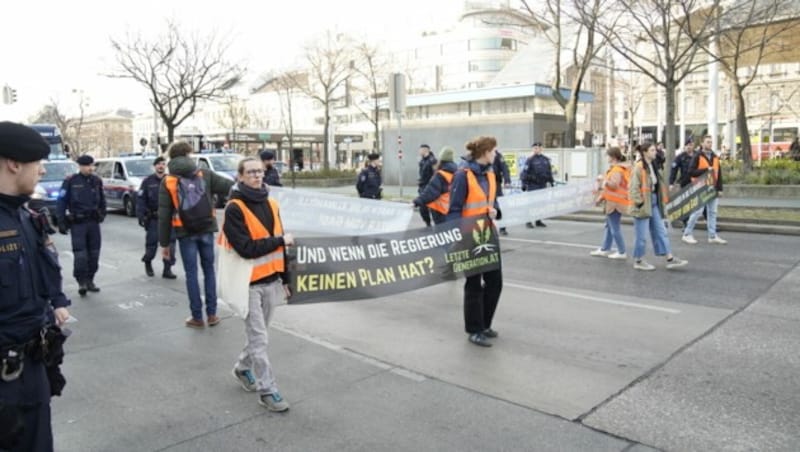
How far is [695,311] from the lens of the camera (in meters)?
7.13

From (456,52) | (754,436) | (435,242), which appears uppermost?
(456,52)

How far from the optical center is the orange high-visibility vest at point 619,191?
10.3 metres

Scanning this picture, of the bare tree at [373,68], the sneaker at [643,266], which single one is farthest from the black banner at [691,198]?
the bare tree at [373,68]

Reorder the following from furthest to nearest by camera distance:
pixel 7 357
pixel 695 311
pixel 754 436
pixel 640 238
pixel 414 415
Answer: pixel 640 238, pixel 695 311, pixel 414 415, pixel 754 436, pixel 7 357

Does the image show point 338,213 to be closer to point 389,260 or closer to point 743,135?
point 389,260

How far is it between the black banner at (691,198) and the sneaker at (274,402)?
924 cm

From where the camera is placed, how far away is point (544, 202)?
10.9 meters

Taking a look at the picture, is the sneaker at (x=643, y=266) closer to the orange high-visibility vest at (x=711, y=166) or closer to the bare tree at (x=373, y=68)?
the orange high-visibility vest at (x=711, y=166)

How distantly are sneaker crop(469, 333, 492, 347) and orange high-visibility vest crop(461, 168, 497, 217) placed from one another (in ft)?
3.67

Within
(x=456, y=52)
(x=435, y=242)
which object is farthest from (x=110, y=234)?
(x=456, y=52)

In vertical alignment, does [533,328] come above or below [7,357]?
below

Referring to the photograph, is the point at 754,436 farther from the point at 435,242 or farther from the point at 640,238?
the point at 640,238

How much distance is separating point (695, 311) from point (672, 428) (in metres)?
3.30

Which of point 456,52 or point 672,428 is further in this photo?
point 456,52
